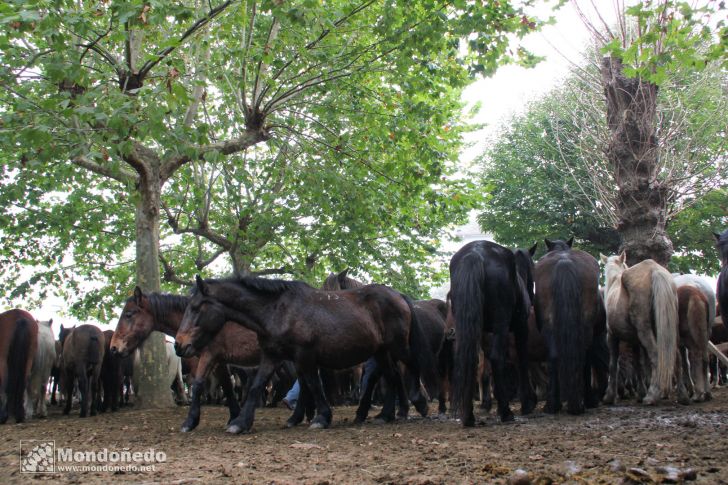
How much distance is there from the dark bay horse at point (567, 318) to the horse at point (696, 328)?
5.91ft

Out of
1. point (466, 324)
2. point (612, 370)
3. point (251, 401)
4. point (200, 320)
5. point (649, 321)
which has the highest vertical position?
point (200, 320)

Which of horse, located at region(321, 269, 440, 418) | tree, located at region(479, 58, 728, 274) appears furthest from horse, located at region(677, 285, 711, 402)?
tree, located at region(479, 58, 728, 274)

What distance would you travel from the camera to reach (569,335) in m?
7.98

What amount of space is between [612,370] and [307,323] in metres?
4.76

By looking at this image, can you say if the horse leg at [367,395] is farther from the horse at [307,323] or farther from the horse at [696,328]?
the horse at [696,328]

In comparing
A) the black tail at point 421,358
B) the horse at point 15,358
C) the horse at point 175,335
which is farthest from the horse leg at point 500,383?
the horse at point 15,358

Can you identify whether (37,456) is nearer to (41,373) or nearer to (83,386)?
(83,386)

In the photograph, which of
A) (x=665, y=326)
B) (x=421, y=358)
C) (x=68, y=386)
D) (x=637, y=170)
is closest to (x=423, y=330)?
(x=421, y=358)

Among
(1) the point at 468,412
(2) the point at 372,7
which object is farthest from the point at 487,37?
(1) the point at 468,412

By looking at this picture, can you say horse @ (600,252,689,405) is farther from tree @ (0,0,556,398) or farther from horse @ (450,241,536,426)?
tree @ (0,0,556,398)

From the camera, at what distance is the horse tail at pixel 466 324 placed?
7328mm

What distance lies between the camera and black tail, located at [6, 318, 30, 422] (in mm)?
10961

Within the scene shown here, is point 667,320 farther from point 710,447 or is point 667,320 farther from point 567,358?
point 710,447

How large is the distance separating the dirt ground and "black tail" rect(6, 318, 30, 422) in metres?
2.29
